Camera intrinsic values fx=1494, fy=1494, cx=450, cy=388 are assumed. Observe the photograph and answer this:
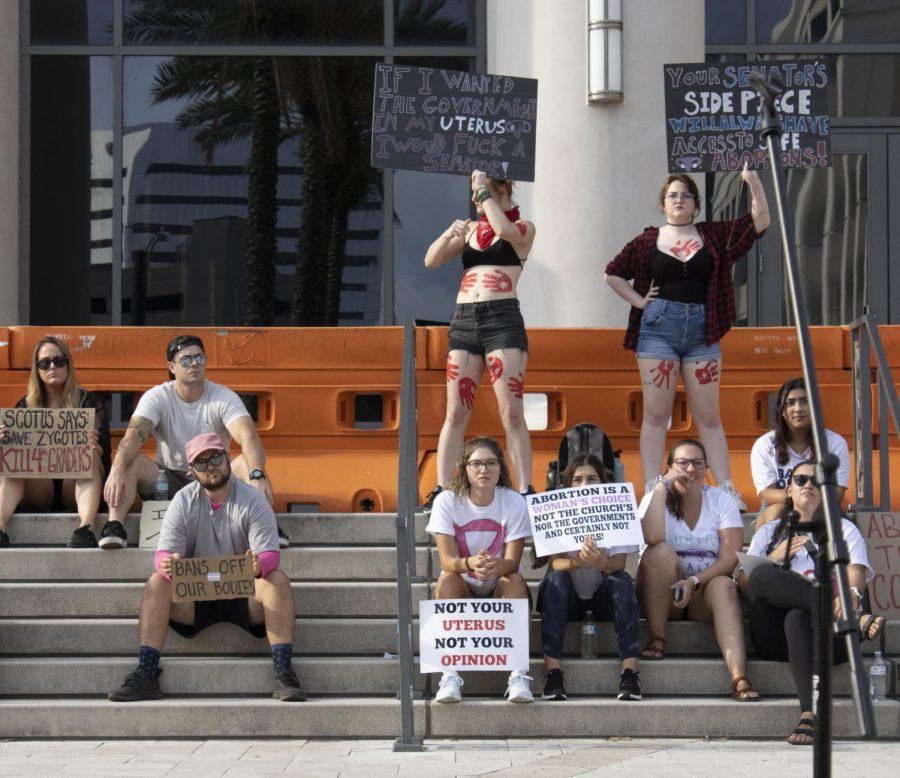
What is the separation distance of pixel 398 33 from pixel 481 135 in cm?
484

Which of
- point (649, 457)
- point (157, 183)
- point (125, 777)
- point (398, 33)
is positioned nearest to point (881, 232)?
point (398, 33)

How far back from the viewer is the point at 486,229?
885 centimetres

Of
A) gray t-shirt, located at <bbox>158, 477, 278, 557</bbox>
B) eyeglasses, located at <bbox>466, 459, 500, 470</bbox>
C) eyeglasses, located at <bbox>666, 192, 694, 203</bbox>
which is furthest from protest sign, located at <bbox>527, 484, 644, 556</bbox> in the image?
eyeglasses, located at <bbox>666, 192, 694, 203</bbox>

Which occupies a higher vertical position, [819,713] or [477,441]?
[477,441]

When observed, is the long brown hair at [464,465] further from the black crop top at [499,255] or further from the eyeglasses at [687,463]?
the black crop top at [499,255]

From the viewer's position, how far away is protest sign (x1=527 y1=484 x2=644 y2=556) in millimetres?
7730

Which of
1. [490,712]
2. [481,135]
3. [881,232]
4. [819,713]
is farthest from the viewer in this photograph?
[881,232]

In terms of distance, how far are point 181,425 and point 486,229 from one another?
2140mm

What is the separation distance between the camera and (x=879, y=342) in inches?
341

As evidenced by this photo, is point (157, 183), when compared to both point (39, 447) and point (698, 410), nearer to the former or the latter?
point (39, 447)

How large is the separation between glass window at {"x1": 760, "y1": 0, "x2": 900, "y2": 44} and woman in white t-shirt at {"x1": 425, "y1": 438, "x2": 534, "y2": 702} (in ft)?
23.9

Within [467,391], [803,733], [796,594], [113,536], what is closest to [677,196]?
[467,391]

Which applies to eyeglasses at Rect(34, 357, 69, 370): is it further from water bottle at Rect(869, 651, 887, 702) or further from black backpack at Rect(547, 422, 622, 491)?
water bottle at Rect(869, 651, 887, 702)

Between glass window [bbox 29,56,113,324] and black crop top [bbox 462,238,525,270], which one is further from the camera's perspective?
glass window [bbox 29,56,113,324]
